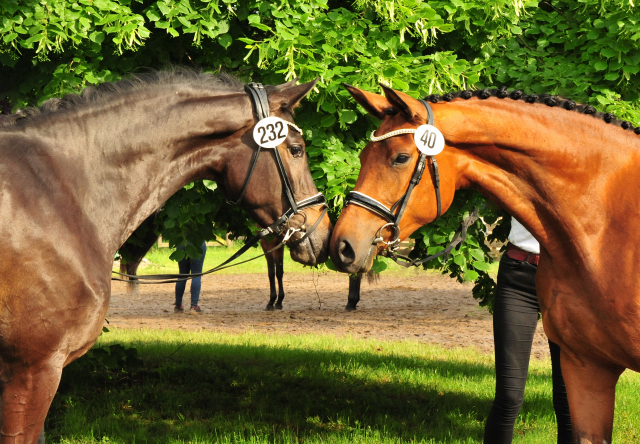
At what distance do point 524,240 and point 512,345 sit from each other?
23.8 inches

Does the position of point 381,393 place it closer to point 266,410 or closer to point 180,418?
point 266,410

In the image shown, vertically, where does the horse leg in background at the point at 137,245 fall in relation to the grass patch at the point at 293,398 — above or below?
above

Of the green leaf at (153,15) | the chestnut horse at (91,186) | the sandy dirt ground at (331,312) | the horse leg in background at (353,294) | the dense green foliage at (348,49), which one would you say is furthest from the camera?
the horse leg in background at (353,294)

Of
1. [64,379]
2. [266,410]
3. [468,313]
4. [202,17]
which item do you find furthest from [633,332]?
[468,313]

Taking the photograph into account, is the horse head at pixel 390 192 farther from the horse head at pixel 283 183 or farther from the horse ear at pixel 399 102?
the horse head at pixel 283 183

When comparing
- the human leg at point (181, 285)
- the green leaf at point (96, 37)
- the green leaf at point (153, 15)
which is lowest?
the human leg at point (181, 285)

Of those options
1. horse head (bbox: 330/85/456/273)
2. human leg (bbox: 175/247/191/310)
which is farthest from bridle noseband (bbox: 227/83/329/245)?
human leg (bbox: 175/247/191/310)

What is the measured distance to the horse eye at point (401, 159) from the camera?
278 cm

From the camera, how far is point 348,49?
3822 mm

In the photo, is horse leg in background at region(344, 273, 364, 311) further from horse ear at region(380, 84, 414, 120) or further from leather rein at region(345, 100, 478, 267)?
horse ear at region(380, 84, 414, 120)

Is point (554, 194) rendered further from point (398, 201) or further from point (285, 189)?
point (285, 189)

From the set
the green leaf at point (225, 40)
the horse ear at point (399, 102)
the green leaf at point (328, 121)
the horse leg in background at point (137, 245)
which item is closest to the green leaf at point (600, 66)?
the green leaf at point (328, 121)

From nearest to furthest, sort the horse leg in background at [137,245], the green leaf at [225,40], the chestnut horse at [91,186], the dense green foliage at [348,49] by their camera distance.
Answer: the chestnut horse at [91,186] → the dense green foliage at [348,49] → the green leaf at [225,40] → the horse leg in background at [137,245]

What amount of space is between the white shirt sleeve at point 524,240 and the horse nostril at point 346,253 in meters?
1.18
